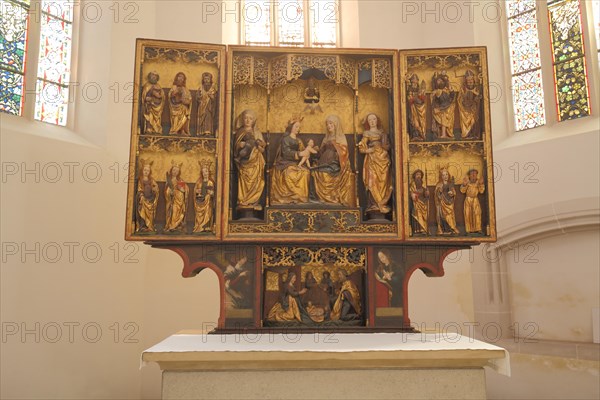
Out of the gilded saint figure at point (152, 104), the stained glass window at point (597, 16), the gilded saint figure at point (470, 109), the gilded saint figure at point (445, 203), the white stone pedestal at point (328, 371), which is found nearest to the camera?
the white stone pedestal at point (328, 371)

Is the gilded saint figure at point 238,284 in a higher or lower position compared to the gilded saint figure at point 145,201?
lower

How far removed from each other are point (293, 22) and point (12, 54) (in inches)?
179

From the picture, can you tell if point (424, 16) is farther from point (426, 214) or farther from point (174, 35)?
point (426, 214)

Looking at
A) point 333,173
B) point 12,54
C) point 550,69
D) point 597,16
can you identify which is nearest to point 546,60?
point 550,69

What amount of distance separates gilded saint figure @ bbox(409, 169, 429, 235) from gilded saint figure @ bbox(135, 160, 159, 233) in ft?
8.30

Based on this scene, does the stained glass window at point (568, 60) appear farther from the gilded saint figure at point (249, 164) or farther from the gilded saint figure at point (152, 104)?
the gilded saint figure at point (152, 104)

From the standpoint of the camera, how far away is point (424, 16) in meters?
10.6

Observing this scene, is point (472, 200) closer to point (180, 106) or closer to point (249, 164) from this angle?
Answer: point (249, 164)

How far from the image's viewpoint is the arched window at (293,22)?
11031 millimetres

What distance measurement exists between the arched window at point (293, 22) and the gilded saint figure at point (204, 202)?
5.16 m

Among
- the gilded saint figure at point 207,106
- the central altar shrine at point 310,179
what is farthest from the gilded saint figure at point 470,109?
the gilded saint figure at point 207,106

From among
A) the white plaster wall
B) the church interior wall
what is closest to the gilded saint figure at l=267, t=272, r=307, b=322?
the church interior wall

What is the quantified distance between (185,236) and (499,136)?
5513 millimetres

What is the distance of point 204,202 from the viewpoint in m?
6.38
